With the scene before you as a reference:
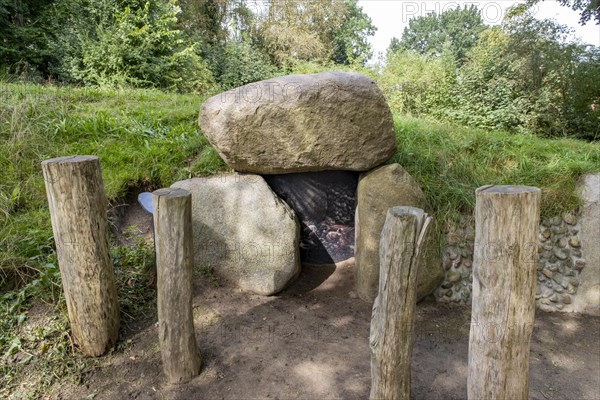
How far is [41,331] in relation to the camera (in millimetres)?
2746

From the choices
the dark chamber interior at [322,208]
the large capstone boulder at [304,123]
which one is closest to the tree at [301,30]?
the dark chamber interior at [322,208]

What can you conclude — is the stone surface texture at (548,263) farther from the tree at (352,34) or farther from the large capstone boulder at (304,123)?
the tree at (352,34)

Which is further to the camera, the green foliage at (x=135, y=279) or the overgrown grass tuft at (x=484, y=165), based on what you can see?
the overgrown grass tuft at (x=484, y=165)

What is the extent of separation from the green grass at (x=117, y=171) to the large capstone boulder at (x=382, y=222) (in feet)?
1.13

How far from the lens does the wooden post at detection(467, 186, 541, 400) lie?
6.15 feet

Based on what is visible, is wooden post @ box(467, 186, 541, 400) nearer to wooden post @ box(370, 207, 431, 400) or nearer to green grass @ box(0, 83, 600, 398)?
wooden post @ box(370, 207, 431, 400)

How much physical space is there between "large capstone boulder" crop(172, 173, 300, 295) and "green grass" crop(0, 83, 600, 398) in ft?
0.87

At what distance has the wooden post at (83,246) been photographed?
247cm

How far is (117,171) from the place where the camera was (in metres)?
4.22

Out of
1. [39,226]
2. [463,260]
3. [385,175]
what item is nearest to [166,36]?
[39,226]

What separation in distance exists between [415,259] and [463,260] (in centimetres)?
195

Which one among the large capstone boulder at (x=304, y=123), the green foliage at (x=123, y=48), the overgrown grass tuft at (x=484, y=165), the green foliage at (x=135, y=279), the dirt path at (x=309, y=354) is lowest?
the dirt path at (x=309, y=354)

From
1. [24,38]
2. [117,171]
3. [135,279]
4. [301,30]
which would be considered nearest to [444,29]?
[301,30]

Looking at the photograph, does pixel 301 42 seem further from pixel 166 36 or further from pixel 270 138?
pixel 270 138
